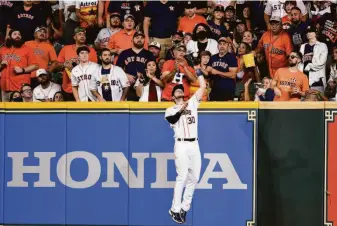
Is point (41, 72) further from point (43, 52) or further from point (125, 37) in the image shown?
point (125, 37)

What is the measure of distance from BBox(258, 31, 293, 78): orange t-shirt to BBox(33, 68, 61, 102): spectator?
4.18 metres

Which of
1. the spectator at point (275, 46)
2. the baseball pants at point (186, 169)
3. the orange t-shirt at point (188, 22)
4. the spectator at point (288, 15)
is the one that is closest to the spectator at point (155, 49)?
the orange t-shirt at point (188, 22)

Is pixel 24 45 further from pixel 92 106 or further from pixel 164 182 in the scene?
pixel 164 182

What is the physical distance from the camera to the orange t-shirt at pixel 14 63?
16.9 m

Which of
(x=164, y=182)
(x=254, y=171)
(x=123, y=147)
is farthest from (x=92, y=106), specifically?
(x=254, y=171)

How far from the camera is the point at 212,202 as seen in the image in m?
13.6

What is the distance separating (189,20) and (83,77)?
3.34 metres

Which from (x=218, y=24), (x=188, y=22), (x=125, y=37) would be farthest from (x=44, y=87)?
(x=218, y=24)

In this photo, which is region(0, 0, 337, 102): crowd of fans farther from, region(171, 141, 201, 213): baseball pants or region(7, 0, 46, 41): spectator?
region(171, 141, 201, 213): baseball pants

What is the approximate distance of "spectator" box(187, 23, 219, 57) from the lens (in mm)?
16727

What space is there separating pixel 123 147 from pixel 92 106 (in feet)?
2.73

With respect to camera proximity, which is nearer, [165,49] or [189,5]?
→ [165,49]

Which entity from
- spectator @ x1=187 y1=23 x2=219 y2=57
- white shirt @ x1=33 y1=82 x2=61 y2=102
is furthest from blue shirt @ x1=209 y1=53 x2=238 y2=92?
white shirt @ x1=33 y1=82 x2=61 y2=102

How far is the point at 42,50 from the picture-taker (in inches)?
679
